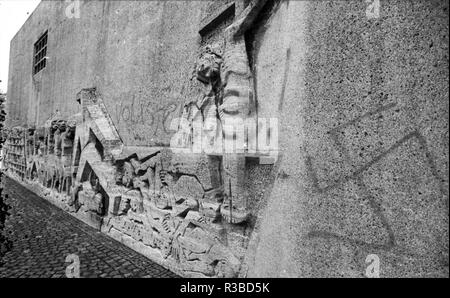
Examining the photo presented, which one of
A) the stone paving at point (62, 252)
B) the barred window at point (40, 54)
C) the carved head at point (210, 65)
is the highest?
the barred window at point (40, 54)

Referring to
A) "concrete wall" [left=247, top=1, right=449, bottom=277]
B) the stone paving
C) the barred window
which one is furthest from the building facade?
the barred window

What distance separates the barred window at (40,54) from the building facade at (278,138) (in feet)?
19.0

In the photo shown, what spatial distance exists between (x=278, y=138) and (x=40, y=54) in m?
10.2

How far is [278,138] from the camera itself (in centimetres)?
223

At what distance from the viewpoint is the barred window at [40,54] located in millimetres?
9078

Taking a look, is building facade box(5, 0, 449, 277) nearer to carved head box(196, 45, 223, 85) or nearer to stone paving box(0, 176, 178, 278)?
carved head box(196, 45, 223, 85)

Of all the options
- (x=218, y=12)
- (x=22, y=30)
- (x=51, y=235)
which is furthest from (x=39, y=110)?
(x=218, y=12)

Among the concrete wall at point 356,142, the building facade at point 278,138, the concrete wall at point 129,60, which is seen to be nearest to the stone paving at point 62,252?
the building facade at point 278,138

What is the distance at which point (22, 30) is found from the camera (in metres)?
11.5

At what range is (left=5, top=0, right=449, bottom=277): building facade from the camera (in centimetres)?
155

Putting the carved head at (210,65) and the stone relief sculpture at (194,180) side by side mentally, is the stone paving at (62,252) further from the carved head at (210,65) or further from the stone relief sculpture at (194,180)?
the carved head at (210,65)

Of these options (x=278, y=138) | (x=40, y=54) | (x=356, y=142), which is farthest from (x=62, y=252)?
(x=40, y=54)

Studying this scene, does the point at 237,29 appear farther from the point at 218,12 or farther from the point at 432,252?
the point at 432,252

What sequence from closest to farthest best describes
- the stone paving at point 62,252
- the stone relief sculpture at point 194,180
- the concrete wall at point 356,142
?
the concrete wall at point 356,142 → the stone relief sculpture at point 194,180 → the stone paving at point 62,252
